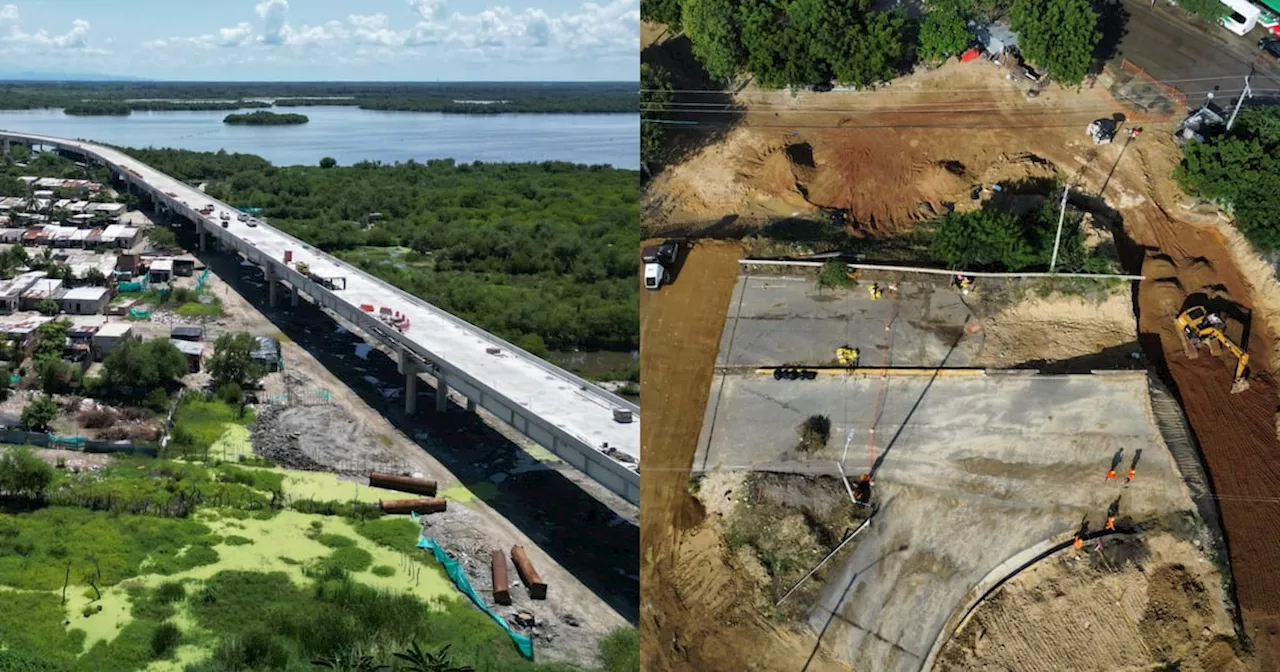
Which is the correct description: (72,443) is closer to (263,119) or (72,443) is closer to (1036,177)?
(1036,177)

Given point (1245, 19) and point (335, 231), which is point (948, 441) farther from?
point (335, 231)

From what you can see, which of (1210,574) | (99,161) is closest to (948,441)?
(1210,574)

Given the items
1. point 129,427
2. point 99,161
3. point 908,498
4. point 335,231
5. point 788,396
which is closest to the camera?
point 908,498

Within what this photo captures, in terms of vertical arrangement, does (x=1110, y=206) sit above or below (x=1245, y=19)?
below

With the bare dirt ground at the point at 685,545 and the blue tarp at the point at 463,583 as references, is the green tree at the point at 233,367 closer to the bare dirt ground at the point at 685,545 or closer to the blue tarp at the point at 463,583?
the blue tarp at the point at 463,583

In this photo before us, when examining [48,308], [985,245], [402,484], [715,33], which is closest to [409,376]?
[402,484]

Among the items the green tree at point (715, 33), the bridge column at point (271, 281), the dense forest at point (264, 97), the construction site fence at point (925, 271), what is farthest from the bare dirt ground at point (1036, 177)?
the dense forest at point (264, 97)

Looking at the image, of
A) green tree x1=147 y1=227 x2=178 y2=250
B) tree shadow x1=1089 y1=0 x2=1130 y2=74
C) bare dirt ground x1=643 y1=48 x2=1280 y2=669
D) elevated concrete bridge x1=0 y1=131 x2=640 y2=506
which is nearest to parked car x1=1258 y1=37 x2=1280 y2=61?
tree shadow x1=1089 y1=0 x2=1130 y2=74
